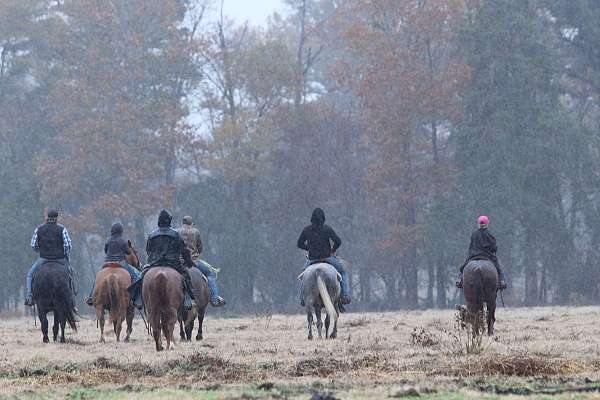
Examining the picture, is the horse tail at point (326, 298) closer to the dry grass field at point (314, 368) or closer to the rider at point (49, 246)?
the dry grass field at point (314, 368)

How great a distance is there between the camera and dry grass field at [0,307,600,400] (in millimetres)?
13562

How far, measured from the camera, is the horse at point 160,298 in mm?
19938

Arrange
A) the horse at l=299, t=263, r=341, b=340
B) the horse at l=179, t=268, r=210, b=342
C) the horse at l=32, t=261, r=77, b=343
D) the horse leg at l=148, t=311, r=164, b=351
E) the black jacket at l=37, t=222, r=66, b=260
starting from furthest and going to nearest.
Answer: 1. the horse at l=179, t=268, r=210, b=342
2. the horse at l=299, t=263, r=341, b=340
3. the black jacket at l=37, t=222, r=66, b=260
4. the horse at l=32, t=261, r=77, b=343
5. the horse leg at l=148, t=311, r=164, b=351

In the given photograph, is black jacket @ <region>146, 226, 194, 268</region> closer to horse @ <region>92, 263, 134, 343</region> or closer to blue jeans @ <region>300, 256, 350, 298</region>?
horse @ <region>92, 263, 134, 343</region>

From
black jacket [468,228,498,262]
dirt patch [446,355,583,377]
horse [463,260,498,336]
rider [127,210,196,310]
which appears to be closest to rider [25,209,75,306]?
rider [127,210,196,310]

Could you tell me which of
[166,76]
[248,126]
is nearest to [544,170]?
[248,126]

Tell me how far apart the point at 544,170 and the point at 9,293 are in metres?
21.9

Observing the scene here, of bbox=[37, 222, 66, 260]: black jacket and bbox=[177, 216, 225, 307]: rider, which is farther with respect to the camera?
bbox=[177, 216, 225, 307]: rider

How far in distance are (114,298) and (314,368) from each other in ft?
26.7

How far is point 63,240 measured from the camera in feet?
75.9

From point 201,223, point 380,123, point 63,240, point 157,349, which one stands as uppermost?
point 380,123

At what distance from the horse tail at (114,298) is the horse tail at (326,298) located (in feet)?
11.5

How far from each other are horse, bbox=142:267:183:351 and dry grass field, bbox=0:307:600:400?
432mm

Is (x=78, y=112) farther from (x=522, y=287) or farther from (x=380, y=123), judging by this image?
(x=522, y=287)
